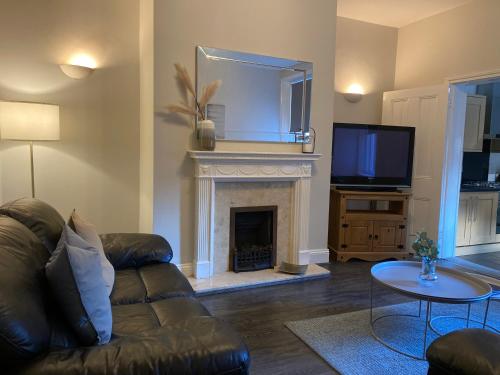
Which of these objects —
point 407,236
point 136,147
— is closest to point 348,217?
point 407,236

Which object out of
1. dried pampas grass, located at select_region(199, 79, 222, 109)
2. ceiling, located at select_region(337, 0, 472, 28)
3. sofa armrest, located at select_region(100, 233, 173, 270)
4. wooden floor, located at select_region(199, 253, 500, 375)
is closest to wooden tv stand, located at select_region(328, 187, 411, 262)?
wooden floor, located at select_region(199, 253, 500, 375)

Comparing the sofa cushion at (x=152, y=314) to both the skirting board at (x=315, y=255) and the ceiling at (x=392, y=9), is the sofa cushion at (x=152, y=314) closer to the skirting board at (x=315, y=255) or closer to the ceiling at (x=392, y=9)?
the skirting board at (x=315, y=255)

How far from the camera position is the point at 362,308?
311 centimetres

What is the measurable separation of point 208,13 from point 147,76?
81 cm

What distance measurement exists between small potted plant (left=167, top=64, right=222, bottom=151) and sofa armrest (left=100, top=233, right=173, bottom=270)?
1117 mm

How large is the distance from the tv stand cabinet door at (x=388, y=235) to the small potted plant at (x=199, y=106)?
7.46ft

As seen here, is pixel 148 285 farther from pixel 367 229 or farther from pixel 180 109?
pixel 367 229

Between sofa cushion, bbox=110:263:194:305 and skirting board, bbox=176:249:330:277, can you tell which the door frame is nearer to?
skirting board, bbox=176:249:330:277

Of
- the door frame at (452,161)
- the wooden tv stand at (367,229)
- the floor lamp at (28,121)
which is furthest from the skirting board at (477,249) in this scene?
the floor lamp at (28,121)

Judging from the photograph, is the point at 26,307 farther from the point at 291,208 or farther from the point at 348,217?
the point at 348,217

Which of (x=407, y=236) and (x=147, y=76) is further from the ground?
(x=147, y=76)

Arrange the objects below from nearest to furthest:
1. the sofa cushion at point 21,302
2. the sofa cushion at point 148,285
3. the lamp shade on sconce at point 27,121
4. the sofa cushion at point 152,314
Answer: the sofa cushion at point 21,302
the sofa cushion at point 152,314
the sofa cushion at point 148,285
the lamp shade on sconce at point 27,121

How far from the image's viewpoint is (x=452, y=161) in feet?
14.9

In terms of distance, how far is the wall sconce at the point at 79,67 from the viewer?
3.42 meters
